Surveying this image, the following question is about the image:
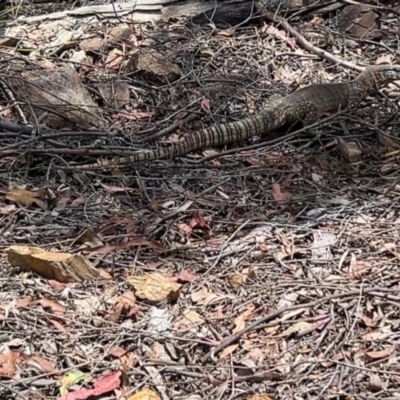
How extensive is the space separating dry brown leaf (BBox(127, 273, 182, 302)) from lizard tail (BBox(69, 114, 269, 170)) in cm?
135

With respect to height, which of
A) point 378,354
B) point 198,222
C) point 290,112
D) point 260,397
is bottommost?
point 290,112

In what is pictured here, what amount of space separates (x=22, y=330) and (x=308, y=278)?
4.56 ft

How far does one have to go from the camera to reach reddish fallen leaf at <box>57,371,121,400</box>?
3.20 meters

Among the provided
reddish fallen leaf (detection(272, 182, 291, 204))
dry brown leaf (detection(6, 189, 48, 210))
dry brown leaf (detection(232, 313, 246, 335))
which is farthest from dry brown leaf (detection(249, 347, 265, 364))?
dry brown leaf (detection(6, 189, 48, 210))

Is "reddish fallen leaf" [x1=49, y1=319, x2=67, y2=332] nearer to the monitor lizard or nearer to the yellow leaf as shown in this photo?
the yellow leaf

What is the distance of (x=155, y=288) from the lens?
3.83 m

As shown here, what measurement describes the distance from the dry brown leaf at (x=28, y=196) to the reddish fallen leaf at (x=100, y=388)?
1.65 metres

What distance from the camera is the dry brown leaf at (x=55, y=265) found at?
154 inches

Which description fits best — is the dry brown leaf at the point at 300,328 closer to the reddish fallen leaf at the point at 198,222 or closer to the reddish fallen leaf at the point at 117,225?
the reddish fallen leaf at the point at 198,222

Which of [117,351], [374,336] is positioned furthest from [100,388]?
[374,336]

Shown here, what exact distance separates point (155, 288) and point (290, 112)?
252 cm

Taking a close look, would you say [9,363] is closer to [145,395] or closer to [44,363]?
[44,363]

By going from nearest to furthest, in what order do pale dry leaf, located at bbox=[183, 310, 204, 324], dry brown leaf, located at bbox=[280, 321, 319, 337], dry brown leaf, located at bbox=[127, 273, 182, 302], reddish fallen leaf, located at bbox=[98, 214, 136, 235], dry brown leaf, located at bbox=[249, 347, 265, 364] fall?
dry brown leaf, located at bbox=[249, 347, 265, 364] → dry brown leaf, located at bbox=[280, 321, 319, 337] → pale dry leaf, located at bbox=[183, 310, 204, 324] → dry brown leaf, located at bbox=[127, 273, 182, 302] → reddish fallen leaf, located at bbox=[98, 214, 136, 235]

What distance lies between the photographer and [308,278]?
3.96m
